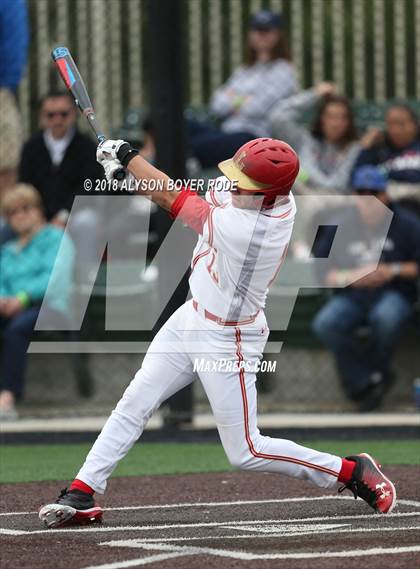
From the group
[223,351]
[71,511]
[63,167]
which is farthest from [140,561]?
[63,167]

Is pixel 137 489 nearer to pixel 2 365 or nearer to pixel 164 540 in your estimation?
pixel 164 540

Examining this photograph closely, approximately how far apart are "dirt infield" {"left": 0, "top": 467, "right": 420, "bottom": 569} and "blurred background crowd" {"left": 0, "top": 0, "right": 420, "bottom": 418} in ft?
9.59

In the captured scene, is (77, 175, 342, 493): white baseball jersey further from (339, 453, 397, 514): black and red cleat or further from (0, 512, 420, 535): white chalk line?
(0, 512, 420, 535): white chalk line

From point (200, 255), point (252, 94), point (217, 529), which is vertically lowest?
point (252, 94)

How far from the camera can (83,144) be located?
448 inches

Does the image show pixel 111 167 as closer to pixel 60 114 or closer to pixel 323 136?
pixel 60 114

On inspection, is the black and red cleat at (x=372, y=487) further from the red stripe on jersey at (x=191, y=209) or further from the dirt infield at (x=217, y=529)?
the red stripe on jersey at (x=191, y=209)

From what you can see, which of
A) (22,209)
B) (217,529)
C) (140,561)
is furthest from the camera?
(22,209)

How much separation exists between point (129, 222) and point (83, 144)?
0.79 meters

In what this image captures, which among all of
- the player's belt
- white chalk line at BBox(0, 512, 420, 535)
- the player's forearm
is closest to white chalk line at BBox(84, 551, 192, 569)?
white chalk line at BBox(0, 512, 420, 535)

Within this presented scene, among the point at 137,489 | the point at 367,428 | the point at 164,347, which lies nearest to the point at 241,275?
the point at 164,347

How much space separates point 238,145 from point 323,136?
0.73 meters

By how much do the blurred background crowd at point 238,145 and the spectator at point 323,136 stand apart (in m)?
0.01

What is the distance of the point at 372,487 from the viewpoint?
6203mm
